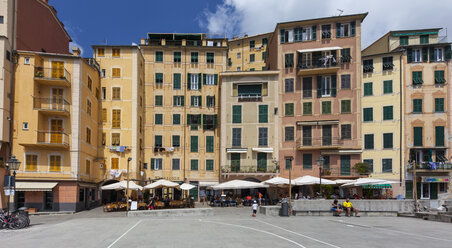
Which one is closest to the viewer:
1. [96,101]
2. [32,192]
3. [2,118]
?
[2,118]

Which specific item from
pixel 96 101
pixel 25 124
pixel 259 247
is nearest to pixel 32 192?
pixel 25 124

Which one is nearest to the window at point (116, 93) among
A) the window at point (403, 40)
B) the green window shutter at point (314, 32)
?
the green window shutter at point (314, 32)

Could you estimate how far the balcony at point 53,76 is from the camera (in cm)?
3795

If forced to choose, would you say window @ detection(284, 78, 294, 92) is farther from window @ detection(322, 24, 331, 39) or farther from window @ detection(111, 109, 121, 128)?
window @ detection(111, 109, 121, 128)

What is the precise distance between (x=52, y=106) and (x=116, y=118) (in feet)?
33.9

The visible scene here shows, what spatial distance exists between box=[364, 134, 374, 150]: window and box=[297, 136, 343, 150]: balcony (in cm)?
299

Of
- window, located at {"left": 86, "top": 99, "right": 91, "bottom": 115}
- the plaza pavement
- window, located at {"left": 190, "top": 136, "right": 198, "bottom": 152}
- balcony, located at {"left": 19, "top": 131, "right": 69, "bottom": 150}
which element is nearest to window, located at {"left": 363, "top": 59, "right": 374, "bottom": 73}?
window, located at {"left": 190, "top": 136, "right": 198, "bottom": 152}

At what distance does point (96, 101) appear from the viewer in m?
47.0

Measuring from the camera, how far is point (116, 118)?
48.3 metres

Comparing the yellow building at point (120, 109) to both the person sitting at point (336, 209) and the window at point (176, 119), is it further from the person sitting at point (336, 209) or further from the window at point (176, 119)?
the person sitting at point (336, 209)

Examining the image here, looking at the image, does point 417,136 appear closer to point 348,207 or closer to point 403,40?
point 403,40

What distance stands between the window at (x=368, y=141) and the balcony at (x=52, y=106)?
3307 cm

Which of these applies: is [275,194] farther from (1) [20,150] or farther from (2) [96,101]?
(1) [20,150]

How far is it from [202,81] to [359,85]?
64.8 feet
